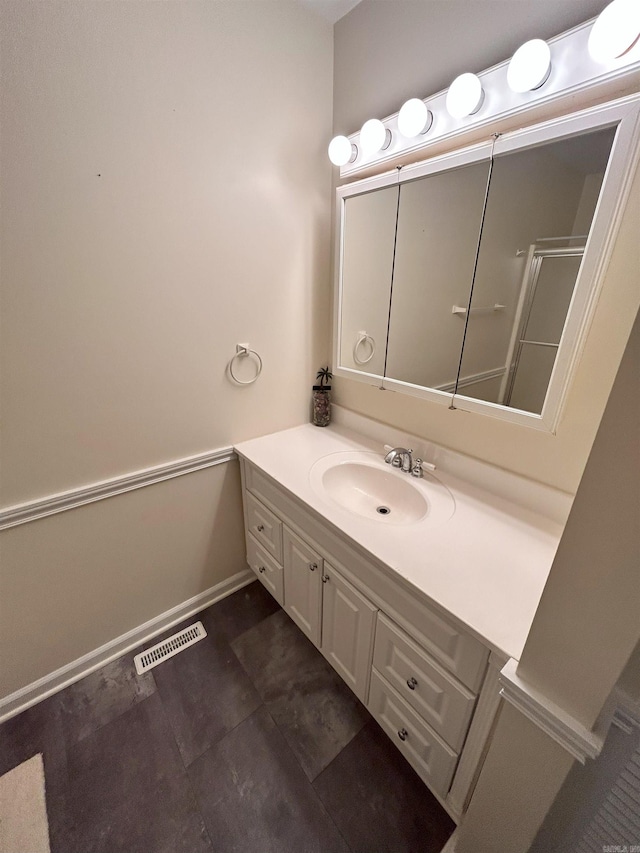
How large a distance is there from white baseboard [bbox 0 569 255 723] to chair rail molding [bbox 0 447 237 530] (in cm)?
66

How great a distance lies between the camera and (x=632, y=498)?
41cm

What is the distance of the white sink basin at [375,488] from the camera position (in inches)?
44.4

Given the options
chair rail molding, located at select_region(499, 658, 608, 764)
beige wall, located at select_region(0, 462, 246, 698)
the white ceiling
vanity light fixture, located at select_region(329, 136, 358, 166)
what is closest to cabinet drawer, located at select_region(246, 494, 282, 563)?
beige wall, located at select_region(0, 462, 246, 698)

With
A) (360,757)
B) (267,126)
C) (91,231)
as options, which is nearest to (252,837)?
(360,757)

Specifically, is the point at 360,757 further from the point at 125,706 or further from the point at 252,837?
the point at 125,706

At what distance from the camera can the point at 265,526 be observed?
140 cm

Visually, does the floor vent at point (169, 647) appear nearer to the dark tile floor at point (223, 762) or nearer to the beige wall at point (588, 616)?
the dark tile floor at point (223, 762)

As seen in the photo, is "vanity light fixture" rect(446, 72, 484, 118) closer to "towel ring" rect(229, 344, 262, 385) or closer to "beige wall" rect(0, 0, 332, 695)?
"beige wall" rect(0, 0, 332, 695)

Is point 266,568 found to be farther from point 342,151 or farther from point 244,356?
point 342,151

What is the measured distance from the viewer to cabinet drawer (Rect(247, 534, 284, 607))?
142 centimetres

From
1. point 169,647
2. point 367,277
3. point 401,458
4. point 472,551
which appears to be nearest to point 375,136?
point 367,277

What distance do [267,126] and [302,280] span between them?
1.67ft

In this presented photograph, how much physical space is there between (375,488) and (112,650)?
128cm

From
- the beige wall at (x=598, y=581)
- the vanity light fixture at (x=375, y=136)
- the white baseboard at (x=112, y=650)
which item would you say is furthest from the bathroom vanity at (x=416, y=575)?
the vanity light fixture at (x=375, y=136)
